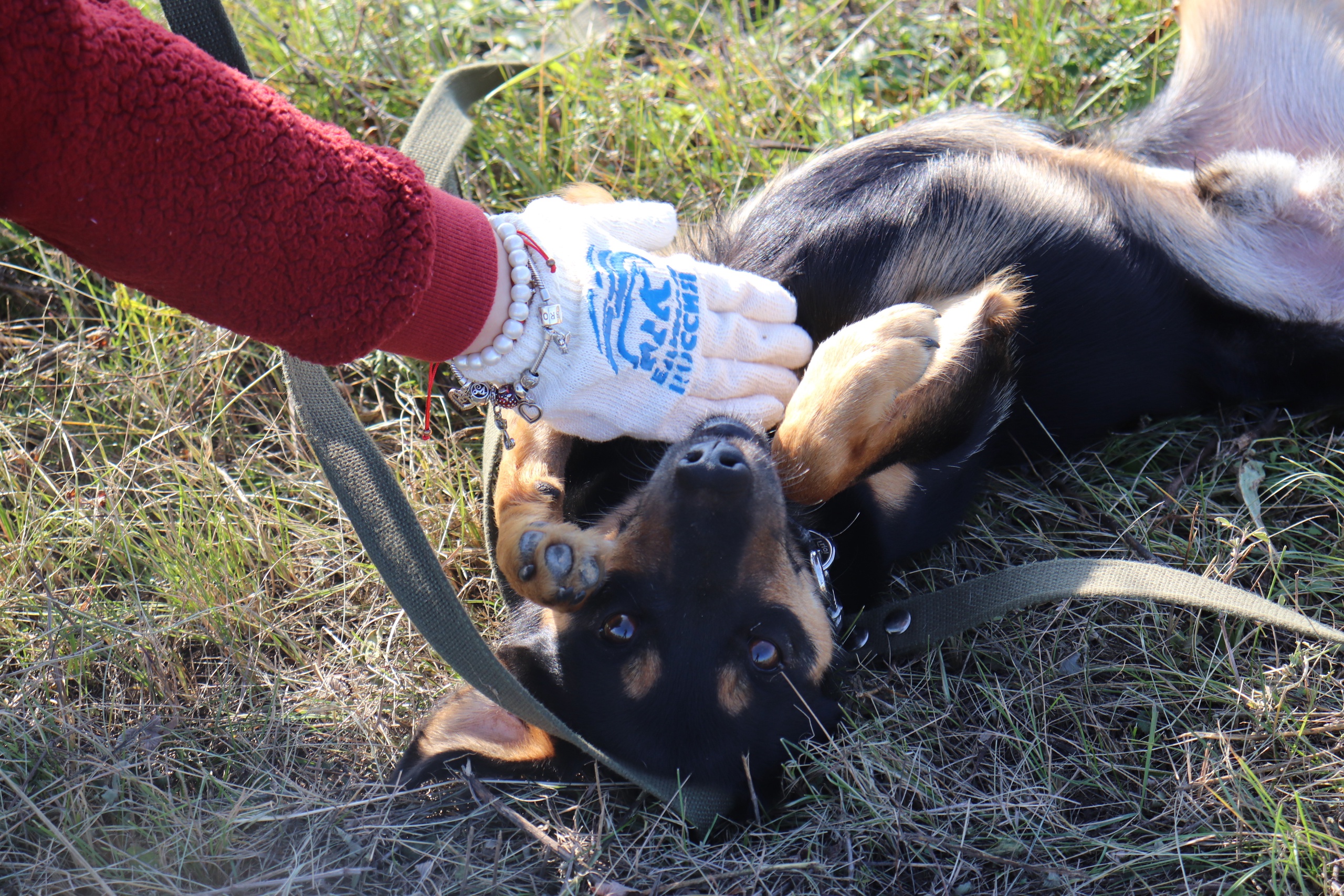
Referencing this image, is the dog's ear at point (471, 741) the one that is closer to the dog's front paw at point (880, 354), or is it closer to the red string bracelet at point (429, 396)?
the red string bracelet at point (429, 396)

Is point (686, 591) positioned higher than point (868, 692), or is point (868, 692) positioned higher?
point (686, 591)

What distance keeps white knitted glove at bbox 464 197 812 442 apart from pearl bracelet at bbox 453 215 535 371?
2cm

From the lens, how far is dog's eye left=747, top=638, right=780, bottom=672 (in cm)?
255

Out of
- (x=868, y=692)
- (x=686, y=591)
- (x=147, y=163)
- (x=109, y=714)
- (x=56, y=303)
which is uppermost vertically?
(x=147, y=163)

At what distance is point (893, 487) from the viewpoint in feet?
9.91

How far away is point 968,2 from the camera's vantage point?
4.36m

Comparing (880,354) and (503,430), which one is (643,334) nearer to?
(503,430)

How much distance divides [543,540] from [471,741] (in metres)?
0.64

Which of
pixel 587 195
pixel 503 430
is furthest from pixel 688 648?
pixel 587 195

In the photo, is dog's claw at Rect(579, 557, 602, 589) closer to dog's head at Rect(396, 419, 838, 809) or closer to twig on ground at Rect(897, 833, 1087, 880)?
dog's head at Rect(396, 419, 838, 809)

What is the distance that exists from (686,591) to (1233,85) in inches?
112

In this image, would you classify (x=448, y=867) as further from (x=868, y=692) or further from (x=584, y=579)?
(x=868, y=692)

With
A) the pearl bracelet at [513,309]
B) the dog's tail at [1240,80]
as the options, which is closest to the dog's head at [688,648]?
the pearl bracelet at [513,309]

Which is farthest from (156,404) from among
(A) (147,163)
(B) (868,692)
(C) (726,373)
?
(B) (868,692)
